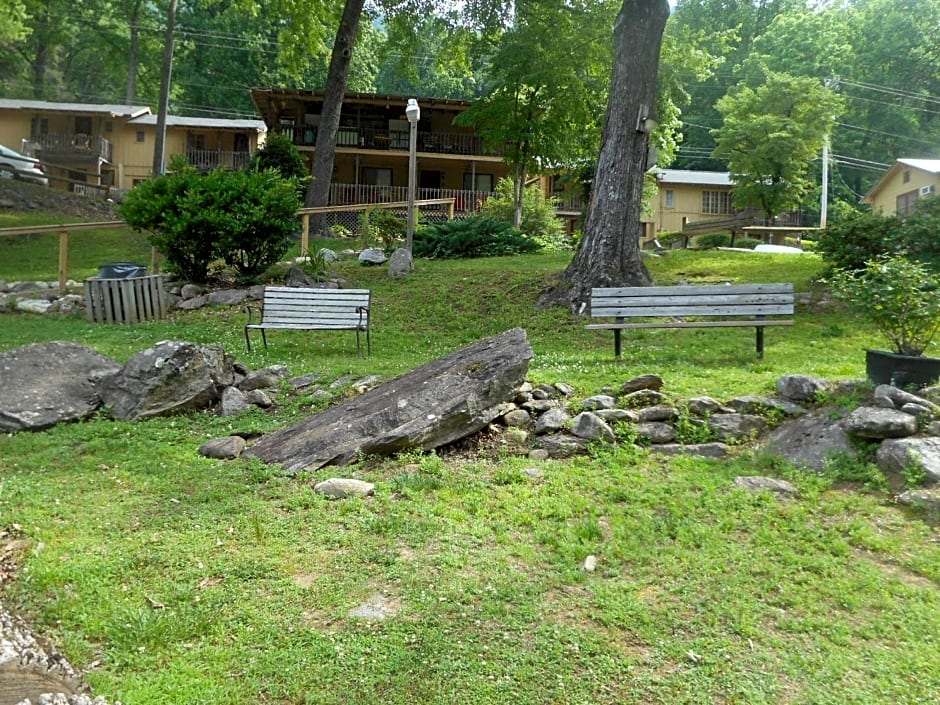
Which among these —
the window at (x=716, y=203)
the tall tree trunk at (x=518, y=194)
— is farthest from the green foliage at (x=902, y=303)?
the window at (x=716, y=203)

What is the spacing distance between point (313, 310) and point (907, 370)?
6.59 metres

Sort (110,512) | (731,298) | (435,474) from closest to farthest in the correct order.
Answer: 1. (110,512)
2. (435,474)
3. (731,298)

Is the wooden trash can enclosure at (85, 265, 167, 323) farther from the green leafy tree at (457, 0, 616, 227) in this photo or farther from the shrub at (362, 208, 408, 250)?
the green leafy tree at (457, 0, 616, 227)

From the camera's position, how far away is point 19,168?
89.6 ft

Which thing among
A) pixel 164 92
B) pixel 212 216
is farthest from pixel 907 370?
pixel 164 92

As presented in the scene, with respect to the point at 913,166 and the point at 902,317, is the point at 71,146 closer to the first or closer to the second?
the point at 902,317

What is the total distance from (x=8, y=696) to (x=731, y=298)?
723 centimetres

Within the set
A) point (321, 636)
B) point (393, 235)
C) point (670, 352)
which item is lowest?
point (321, 636)

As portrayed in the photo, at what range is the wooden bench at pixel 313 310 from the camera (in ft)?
29.8

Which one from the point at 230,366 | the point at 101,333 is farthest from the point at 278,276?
the point at 230,366

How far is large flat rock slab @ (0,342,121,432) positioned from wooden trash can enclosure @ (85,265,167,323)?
4723 millimetres

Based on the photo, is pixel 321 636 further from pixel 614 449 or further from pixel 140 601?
pixel 614 449

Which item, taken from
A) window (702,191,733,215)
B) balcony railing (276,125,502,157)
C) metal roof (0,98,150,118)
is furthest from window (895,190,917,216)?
metal roof (0,98,150,118)

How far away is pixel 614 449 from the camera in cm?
524
